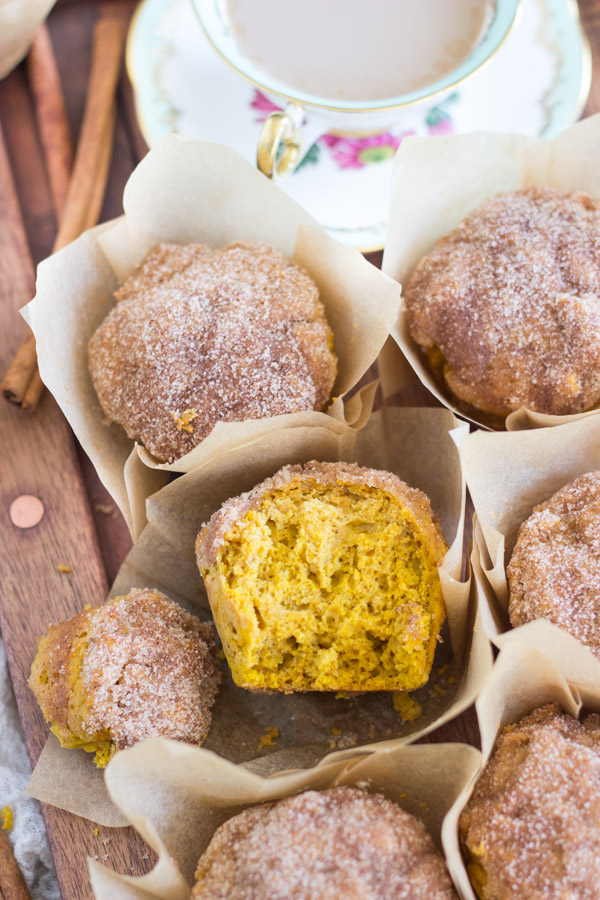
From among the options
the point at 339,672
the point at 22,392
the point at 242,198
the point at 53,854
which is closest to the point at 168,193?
the point at 242,198

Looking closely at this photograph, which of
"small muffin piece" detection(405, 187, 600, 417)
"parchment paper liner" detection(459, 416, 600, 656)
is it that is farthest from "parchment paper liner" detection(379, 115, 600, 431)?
"parchment paper liner" detection(459, 416, 600, 656)

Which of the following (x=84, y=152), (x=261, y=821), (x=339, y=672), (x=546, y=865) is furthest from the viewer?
(x=84, y=152)

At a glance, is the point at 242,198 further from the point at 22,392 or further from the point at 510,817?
the point at 510,817

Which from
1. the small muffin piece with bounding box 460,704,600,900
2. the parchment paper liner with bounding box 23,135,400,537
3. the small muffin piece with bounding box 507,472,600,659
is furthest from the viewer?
the parchment paper liner with bounding box 23,135,400,537

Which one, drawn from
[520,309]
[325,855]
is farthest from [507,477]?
[325,855]

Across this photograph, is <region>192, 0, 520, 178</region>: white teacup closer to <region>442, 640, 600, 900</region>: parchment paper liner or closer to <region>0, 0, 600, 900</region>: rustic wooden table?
<region>0, 0, 600, 900</region>: rustic wooden table
